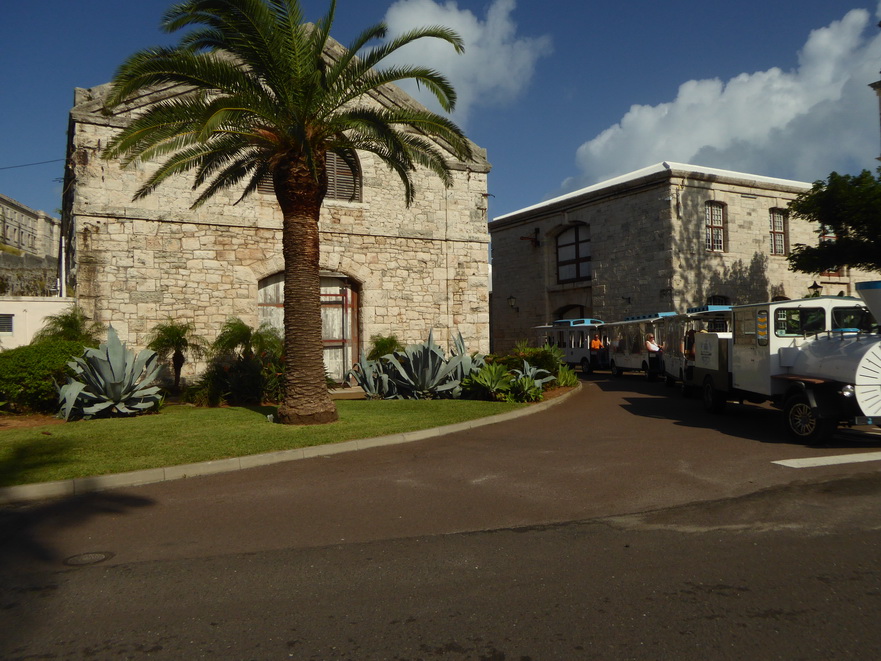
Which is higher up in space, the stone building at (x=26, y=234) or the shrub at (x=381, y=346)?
the stone building at (x=26, y=234)

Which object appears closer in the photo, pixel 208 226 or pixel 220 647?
pixel 220 647

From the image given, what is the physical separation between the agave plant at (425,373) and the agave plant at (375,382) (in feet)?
0.52

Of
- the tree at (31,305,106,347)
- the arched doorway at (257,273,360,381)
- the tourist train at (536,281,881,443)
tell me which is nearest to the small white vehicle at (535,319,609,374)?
the arched doorway at (257,273,360,381)

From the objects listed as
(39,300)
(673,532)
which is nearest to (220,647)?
(673,532)

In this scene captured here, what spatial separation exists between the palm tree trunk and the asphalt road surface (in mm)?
3079

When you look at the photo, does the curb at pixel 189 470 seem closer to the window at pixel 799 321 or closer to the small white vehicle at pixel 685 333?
the window at pixel 799 321

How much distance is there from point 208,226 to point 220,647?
15.2 meters

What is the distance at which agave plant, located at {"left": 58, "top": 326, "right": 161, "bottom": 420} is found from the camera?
467 inches

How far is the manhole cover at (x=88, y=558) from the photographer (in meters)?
4.97

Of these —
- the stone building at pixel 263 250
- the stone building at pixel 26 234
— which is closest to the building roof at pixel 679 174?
the stone building at pixel 263 250

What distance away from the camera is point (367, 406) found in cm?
1380

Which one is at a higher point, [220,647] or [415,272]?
[415,272]

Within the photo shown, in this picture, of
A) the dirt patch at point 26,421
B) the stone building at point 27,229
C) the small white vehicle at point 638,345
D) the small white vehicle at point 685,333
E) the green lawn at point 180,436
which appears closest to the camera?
the green lawn at point 180,436

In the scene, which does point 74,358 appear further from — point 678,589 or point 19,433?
point 678,589
